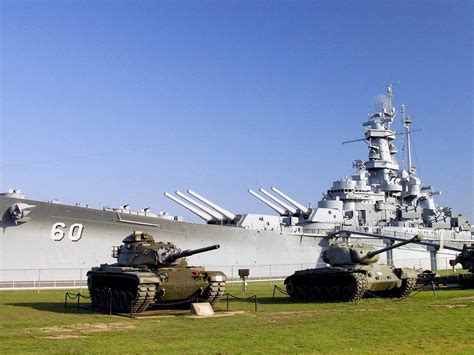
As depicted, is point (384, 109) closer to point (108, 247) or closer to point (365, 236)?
point (365, 236)

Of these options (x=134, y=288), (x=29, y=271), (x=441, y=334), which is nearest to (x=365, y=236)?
(x=29, y=271)

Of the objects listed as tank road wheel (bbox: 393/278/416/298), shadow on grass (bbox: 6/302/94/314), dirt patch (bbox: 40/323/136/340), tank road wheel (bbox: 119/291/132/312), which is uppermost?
tank road wheel (bbox: 393/278/416/298)

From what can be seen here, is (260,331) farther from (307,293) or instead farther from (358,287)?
(307,293)

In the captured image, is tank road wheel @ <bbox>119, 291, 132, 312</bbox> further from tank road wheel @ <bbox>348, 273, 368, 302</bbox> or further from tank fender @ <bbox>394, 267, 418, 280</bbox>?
tank fender @ <bbox>394, 267, 418, 280</bbox>

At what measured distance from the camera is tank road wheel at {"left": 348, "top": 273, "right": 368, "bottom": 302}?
15812 mm

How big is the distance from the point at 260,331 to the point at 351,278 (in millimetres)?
6855

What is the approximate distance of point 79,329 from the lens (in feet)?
33.9

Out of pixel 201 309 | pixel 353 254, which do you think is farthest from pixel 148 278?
pixel 353 254

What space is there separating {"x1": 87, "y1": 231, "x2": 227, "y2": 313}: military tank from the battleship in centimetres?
1067

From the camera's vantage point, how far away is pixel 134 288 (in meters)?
13.2

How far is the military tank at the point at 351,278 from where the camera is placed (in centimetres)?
1611

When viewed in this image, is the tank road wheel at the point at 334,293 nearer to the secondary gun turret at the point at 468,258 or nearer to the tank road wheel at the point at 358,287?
the tank road wheel at the point at 358,287

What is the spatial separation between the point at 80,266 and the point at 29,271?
233 centimetres

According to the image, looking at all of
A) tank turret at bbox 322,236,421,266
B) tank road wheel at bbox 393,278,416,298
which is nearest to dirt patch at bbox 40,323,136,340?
tank turret at bbox 322,236,421,266
